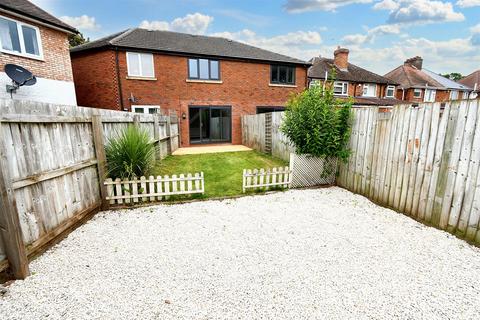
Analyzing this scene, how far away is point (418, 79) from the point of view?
1184 inches

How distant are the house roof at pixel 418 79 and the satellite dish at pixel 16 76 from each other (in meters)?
36.4

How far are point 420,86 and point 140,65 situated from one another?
108 feet

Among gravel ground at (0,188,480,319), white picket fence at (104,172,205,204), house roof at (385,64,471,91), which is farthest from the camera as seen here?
house roof at (385,64,471,91)

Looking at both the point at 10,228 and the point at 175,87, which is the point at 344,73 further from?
the point at 10,228

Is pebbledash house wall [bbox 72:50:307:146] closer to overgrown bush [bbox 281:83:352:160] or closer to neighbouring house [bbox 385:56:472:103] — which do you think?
overgrown bush [bbox 281:83:352:160]

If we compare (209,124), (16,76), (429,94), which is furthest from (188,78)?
(429,94)

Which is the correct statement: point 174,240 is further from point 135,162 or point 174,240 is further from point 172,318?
point 135,162

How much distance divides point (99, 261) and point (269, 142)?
957 centimetres

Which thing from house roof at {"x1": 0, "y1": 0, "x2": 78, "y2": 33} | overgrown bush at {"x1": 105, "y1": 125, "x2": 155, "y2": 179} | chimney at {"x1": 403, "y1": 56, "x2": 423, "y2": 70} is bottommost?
overgrown bush at {"x1": 105, "y1": 125, "x2": 155, "y2": 179}

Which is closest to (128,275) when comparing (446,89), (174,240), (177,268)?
(177,268)

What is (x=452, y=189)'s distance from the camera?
4074mm

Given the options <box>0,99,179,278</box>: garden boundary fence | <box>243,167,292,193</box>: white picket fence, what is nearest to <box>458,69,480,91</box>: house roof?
<box>243,167,292,193</box>: white picket fence

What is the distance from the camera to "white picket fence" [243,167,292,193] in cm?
639

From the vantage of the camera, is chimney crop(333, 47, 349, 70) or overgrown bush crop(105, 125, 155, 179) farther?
chimney crop(333, 47, 349, 70)
